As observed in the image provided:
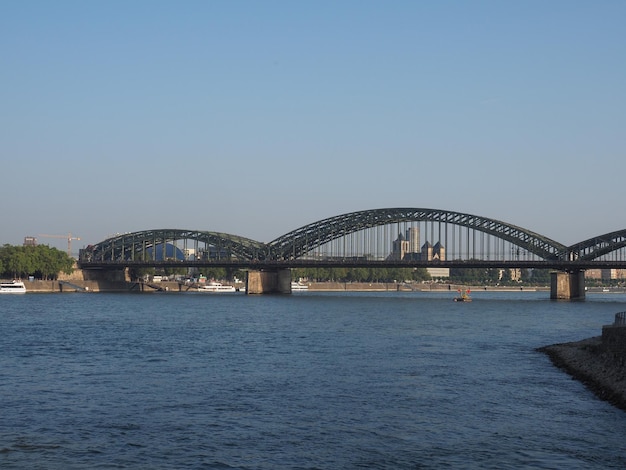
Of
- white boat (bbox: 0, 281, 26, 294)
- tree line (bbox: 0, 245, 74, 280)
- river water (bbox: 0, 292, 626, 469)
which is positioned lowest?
river water (bbox: 0, 292, 626, 469)

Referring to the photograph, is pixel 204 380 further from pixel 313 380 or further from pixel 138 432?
pixel 138 432

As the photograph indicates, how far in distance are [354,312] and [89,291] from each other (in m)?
93.7

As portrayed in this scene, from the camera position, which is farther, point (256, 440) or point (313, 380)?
point (313, 380)

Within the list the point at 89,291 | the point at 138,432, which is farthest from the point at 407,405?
the point at 89,291

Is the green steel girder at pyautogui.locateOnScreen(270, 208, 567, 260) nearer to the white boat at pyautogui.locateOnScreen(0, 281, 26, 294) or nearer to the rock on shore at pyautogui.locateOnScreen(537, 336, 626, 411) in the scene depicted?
the white boat at pyautogui.locateOnScreen(0, 281, 26, 294)

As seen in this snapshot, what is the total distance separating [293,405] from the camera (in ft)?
114

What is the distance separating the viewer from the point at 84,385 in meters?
39.8

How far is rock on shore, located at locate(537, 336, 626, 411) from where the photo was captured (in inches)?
1467

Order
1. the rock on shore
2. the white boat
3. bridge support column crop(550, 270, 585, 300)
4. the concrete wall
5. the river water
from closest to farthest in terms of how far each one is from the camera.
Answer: the river water
the rock on shore
the concrete wall
the white boat
bridge support column crop(550, 270, 585, 300)

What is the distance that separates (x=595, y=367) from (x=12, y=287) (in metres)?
134

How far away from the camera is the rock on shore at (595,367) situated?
37.2 meters

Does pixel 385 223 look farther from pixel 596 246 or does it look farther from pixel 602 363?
pixel 602 363

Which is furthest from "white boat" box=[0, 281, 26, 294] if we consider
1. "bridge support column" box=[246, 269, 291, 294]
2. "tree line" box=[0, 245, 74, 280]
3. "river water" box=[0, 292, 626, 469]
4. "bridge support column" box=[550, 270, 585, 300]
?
"river water" box=[0, 292, 626, 469]

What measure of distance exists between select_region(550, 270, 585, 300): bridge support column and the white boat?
9419 cm
